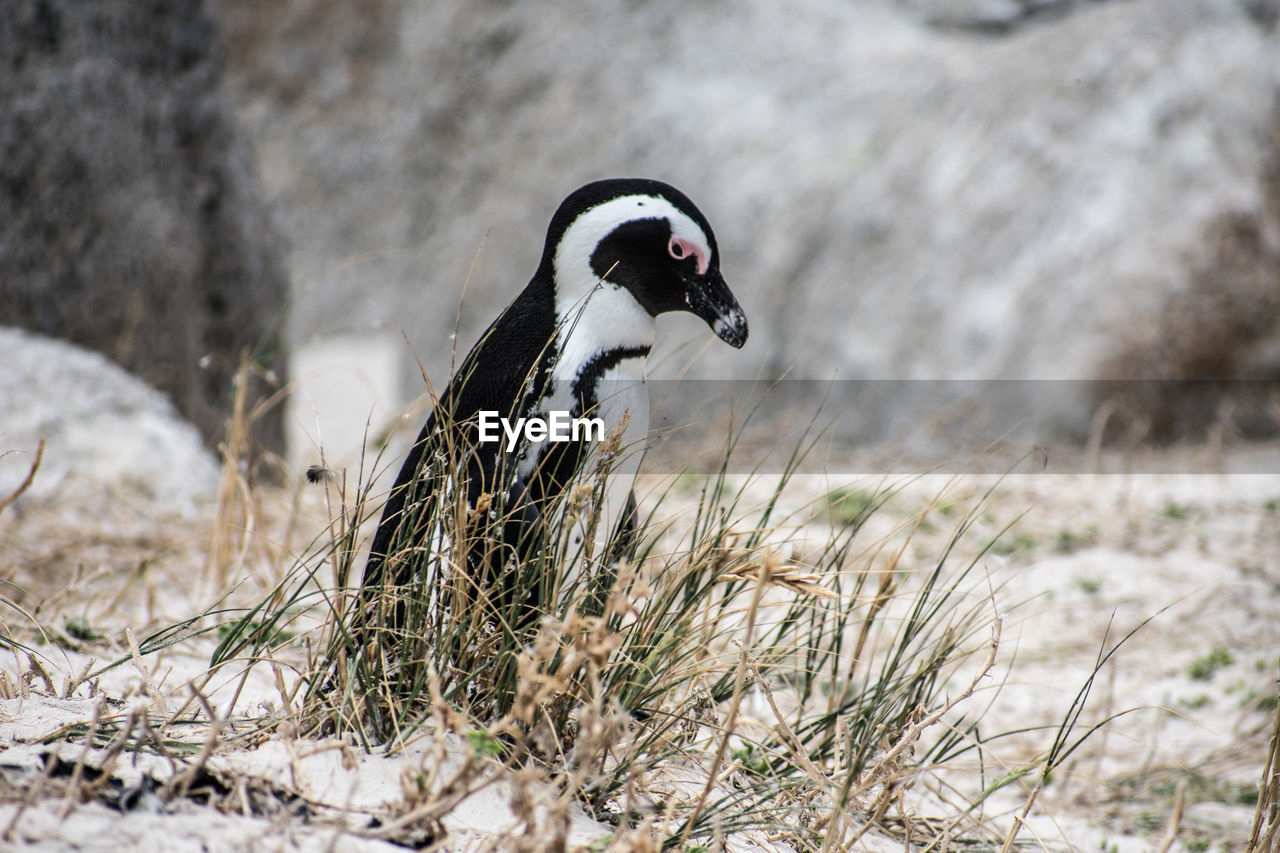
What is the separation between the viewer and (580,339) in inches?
56.9

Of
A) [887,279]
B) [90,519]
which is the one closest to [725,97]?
[887,279]

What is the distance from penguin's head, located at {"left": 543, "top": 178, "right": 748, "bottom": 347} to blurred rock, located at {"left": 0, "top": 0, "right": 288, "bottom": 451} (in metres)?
2.06

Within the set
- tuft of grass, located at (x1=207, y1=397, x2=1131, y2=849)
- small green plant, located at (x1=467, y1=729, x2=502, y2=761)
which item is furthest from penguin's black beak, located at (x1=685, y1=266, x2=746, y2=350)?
small green plant, located at (x1=467, y1=729, x2=502, y2=761)

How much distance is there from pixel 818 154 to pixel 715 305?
4.46 meters

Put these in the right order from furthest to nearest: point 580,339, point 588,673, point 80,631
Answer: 1. point 80,631
2. point 580,339
3. point 588,673

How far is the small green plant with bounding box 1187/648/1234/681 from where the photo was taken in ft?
7.71

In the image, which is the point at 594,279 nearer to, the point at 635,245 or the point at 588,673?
the point at 635,245

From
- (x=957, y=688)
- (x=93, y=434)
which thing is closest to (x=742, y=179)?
(x=93, y=434)

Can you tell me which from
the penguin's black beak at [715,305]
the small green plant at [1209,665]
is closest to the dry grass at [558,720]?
the penguin's black beak at [715,305]

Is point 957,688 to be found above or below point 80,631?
above

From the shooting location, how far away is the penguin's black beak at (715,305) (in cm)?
150

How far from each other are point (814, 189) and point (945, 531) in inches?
111

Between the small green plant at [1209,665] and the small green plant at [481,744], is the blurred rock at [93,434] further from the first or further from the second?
the small green plant at [1209,665]

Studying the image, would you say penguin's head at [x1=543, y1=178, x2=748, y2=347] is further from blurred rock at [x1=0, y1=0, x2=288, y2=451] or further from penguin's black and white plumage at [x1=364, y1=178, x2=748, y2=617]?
blurred rock at [x1=0, y1=0, x2=288, y2=451]
